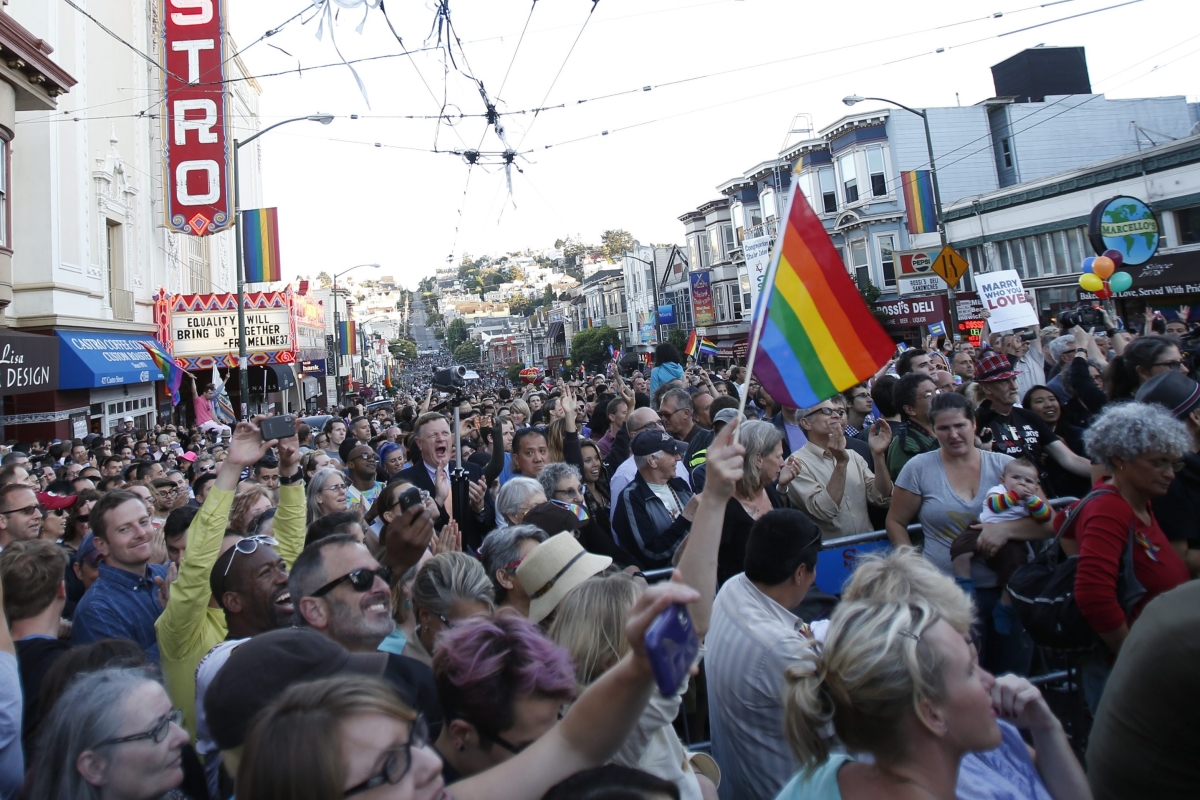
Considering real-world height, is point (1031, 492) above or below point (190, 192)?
below

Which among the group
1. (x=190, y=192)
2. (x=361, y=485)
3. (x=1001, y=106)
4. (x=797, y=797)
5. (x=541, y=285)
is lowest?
(x=797, y=797)

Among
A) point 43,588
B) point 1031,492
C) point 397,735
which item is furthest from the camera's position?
point 1031,492

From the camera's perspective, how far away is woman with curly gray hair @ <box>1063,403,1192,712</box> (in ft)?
11.2

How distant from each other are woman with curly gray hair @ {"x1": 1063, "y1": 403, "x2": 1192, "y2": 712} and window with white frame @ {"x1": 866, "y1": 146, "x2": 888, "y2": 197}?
37.3 meters

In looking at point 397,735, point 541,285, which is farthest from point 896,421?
point 541,285

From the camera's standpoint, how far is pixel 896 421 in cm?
744

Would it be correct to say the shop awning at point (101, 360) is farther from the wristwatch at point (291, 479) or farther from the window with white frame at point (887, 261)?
the window with white frame at point (887, 261)

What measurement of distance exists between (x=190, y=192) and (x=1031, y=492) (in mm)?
24016

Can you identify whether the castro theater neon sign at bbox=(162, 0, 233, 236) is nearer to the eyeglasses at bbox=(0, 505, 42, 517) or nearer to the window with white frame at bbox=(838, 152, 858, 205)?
the eyeglasses at bbox=(0, 505, 42, 517)

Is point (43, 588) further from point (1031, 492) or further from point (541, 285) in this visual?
point (541, 285)

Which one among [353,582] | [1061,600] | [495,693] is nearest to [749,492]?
[1061,600]

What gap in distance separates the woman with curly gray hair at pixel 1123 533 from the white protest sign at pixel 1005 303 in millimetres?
8431

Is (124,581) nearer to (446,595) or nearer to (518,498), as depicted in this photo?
(446,595)

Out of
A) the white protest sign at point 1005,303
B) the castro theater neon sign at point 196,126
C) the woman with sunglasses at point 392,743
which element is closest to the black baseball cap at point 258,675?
the woman with sunglasses at point 392,743
